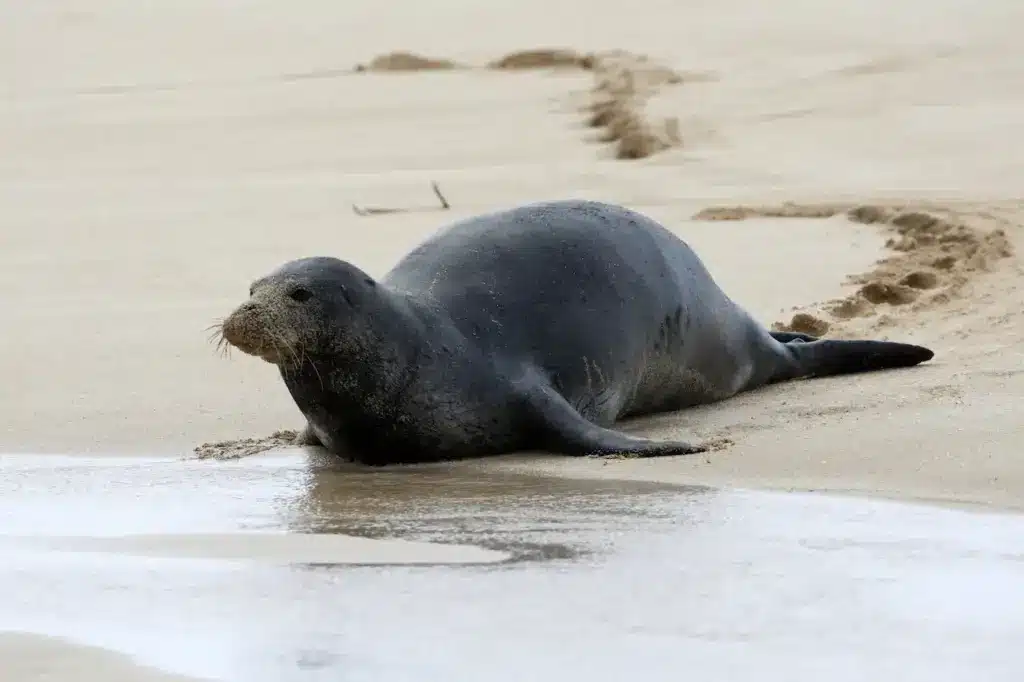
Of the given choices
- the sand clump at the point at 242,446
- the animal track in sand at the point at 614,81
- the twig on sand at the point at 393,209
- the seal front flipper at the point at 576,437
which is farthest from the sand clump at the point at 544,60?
the seal front flipper at the point at 576,437

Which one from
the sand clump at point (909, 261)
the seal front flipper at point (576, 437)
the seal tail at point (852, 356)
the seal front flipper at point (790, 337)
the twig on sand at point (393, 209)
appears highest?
the twig on sand at point (393, 209)

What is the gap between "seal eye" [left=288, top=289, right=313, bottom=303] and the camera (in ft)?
14.3

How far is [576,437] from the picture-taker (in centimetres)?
436

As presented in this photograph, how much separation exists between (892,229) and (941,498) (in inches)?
149

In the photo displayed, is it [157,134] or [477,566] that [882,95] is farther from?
[477,566]

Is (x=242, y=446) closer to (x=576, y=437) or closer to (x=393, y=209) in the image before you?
(x=576, y=437)

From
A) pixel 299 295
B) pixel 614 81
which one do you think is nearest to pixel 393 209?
pixel 299 295

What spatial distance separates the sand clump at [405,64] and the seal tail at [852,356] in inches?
351

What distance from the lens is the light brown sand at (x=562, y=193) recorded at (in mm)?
4629

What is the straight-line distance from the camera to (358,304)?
4.42m

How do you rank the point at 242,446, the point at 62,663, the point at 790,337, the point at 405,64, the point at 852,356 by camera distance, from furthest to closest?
the point at 405,64
the point at 790,337
the point at 852,356
the point at 242,446
the point at 62,663

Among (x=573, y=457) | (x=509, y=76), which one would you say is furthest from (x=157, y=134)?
(x=573, y=457)

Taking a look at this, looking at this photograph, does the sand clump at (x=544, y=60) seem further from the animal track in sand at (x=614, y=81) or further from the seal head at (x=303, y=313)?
the seal head at (x=303, y=313)

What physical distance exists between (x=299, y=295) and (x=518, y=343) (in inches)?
23.4
